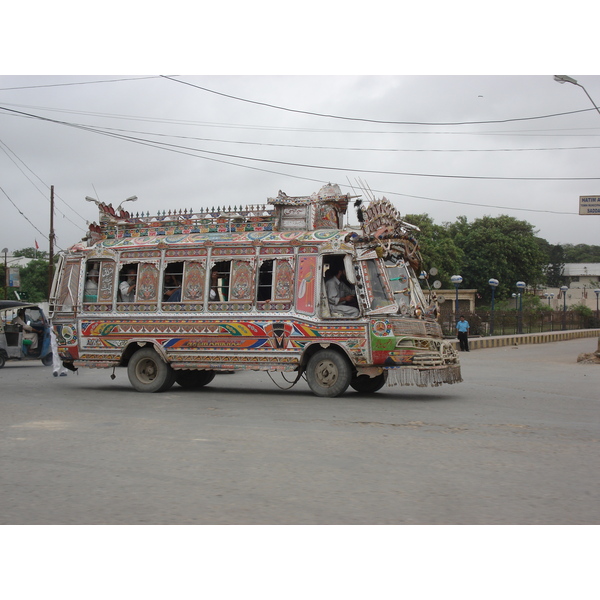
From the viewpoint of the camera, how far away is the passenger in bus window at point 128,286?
15180 mm

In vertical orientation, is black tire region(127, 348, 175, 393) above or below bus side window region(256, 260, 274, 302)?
below

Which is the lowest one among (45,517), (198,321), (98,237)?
(45,517)

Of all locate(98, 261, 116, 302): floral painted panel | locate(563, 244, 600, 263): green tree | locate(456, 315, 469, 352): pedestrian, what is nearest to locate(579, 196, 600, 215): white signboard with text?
locate(456, 315, 469, 352): pedestrian

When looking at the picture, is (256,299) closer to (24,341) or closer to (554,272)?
(24,341)

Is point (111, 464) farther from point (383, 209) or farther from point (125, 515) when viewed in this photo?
point (383, 209)

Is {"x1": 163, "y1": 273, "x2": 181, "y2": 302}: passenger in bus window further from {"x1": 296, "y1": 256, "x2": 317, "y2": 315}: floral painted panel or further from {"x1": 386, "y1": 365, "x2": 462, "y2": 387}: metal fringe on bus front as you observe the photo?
{"x1": 386, "y1": 365, "x2": 462, "y2": 387}: metal fringe on bus front

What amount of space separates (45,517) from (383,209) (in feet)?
31.9

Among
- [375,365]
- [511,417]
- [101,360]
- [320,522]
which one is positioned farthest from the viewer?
[101,360]

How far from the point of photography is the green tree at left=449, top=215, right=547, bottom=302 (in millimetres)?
71500

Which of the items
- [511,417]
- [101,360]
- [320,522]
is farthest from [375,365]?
[320,522]

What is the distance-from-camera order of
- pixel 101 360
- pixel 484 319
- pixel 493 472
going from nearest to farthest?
pixel 493 472, pixel 101 360, pixel 484 319

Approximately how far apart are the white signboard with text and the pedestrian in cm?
761

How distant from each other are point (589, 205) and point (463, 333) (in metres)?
8.39

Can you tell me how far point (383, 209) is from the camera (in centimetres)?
1395
